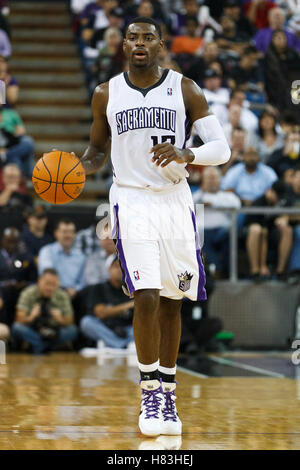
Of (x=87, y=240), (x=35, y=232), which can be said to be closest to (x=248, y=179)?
(x=87, y=240)

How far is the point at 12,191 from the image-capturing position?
10883mm

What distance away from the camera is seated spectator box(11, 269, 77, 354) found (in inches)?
395

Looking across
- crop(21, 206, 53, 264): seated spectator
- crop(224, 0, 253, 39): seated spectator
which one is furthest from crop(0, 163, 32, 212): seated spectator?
crop(224, 0, 253, 39): seated spectator

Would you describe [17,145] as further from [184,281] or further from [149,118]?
[184,281]

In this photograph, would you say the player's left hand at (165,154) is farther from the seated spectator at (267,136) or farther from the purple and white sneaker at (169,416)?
the seated spectator at (267,136)

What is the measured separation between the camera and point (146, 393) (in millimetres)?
4867

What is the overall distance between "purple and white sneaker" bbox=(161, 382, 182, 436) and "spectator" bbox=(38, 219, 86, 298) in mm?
5567

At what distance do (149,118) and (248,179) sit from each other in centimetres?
647

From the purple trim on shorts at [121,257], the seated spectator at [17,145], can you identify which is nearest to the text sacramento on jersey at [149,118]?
the purple trim on shorts at [121,257]

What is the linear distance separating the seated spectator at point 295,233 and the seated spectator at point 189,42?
4.27 meters

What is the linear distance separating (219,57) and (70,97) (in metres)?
2.74

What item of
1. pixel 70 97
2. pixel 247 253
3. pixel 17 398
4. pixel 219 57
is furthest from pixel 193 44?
pixel 17 398

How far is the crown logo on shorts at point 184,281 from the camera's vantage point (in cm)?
500

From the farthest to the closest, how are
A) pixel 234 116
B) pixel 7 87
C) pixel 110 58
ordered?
pixel 110 58, pixel 7 87, pixel 234 116
